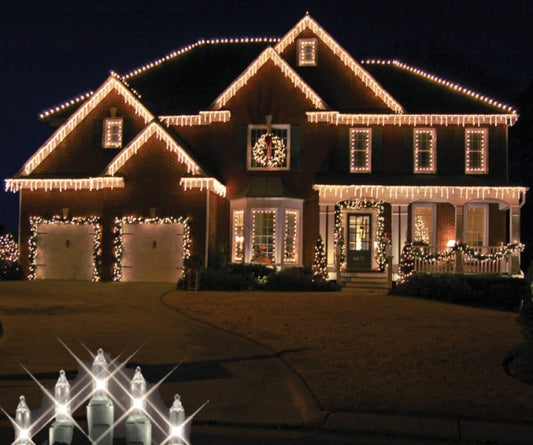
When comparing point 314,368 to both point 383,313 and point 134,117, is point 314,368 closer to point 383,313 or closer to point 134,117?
point 383,313

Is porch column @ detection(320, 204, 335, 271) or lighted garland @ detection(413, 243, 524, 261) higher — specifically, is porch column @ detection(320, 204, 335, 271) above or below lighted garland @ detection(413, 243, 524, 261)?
above

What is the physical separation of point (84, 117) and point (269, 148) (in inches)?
273

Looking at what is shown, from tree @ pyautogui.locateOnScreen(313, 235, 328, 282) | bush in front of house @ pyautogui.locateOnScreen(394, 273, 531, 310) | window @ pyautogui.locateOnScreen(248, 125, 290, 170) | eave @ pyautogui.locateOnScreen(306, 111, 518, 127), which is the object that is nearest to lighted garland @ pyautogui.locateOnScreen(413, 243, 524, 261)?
bush in front of house @ pyautogui.locateOnScreen(394, 273, 531, 310)

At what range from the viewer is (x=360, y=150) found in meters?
26.6

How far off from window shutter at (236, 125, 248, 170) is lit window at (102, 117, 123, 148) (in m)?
4.37

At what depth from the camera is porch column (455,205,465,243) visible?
82.9 feet

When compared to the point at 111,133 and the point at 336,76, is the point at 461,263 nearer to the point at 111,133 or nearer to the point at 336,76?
the point at 336,76

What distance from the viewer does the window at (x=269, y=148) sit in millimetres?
26062

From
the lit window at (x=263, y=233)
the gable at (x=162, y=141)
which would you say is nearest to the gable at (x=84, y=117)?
the gable at (x=162, y=141)

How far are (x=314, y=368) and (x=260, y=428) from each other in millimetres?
2554

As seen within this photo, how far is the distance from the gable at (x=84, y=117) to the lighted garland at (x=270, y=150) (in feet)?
→ 13.6

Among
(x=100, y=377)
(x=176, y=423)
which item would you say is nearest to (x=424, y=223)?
(x=100, y=377)

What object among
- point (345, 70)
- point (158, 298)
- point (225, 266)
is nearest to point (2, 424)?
point (158, 298)

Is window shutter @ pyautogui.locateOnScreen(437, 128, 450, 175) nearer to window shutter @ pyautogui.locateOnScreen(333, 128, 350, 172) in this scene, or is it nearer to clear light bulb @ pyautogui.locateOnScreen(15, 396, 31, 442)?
window shutter @ pyautogui.locateOnScreen(333, 128, 350, 172)
